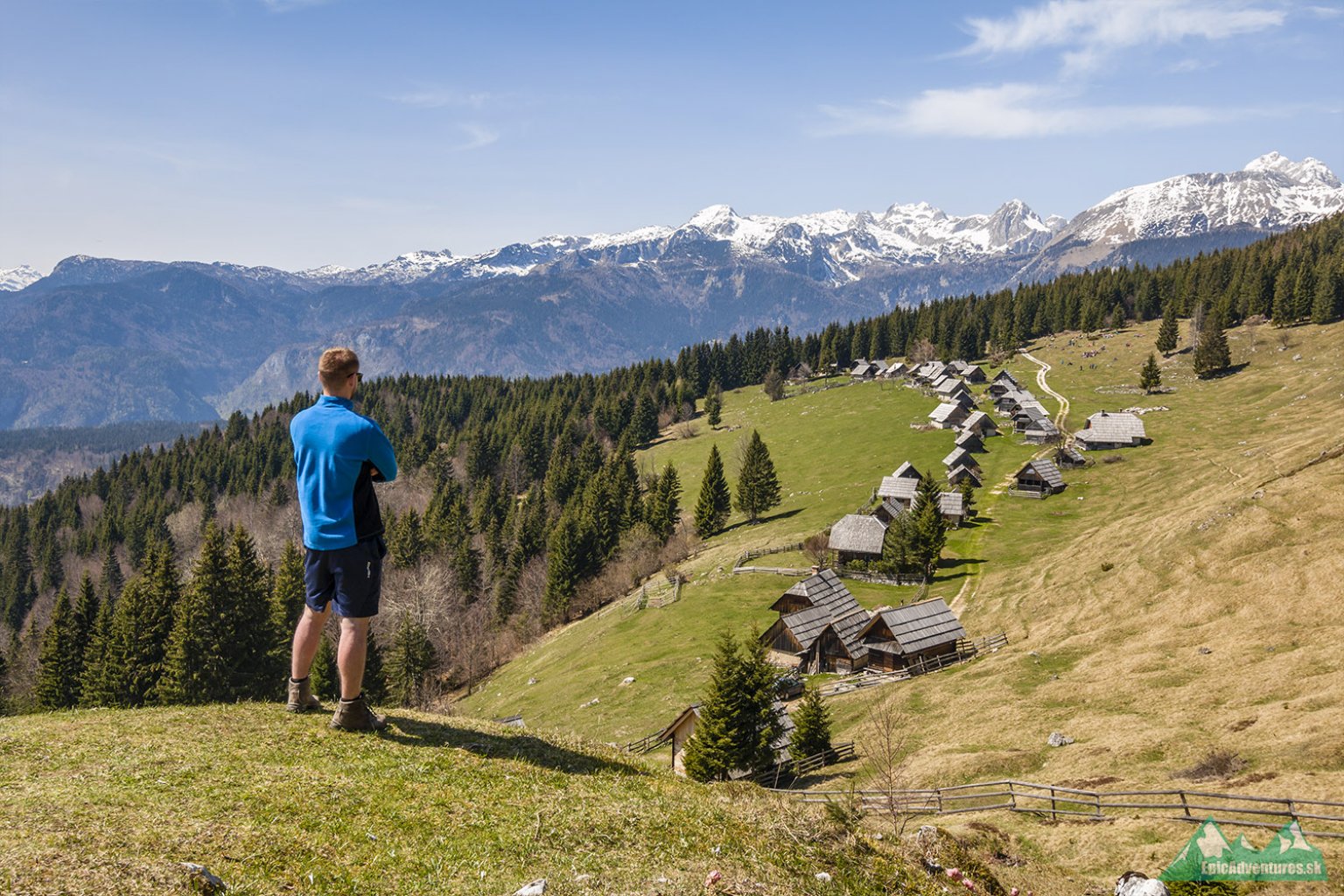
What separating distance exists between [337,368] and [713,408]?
14398 cm

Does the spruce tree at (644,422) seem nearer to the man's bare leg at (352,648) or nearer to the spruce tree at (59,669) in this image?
the spruce tree at (59,669)

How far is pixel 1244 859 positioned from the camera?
51.9 feet

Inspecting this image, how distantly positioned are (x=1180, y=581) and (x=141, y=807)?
53769 mm

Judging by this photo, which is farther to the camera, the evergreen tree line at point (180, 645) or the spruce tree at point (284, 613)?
the spruce tree at point (284, 613)

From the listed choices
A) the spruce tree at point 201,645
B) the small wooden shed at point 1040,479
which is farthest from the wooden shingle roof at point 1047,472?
the spruce tree at point 201,645

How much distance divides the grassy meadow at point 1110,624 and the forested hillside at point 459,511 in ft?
39.0

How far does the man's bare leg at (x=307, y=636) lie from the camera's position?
10266 millimetres

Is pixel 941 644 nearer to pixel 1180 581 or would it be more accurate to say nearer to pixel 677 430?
pixel 1180 581

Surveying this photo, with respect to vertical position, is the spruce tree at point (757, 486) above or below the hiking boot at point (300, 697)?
below

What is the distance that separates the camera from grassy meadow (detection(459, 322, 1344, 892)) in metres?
25.4

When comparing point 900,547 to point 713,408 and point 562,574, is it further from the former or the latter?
point 713,408

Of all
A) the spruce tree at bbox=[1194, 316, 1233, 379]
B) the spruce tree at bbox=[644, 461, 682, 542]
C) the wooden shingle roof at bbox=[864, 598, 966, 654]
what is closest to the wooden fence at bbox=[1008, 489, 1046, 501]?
the wooden shingle roof at bbox=[864, 598, 966, 654]

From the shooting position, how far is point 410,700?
63.1 m

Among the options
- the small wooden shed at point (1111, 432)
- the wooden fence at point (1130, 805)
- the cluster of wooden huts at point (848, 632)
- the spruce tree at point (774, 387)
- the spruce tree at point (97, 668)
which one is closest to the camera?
the wooden fence at point (1130, 805)
